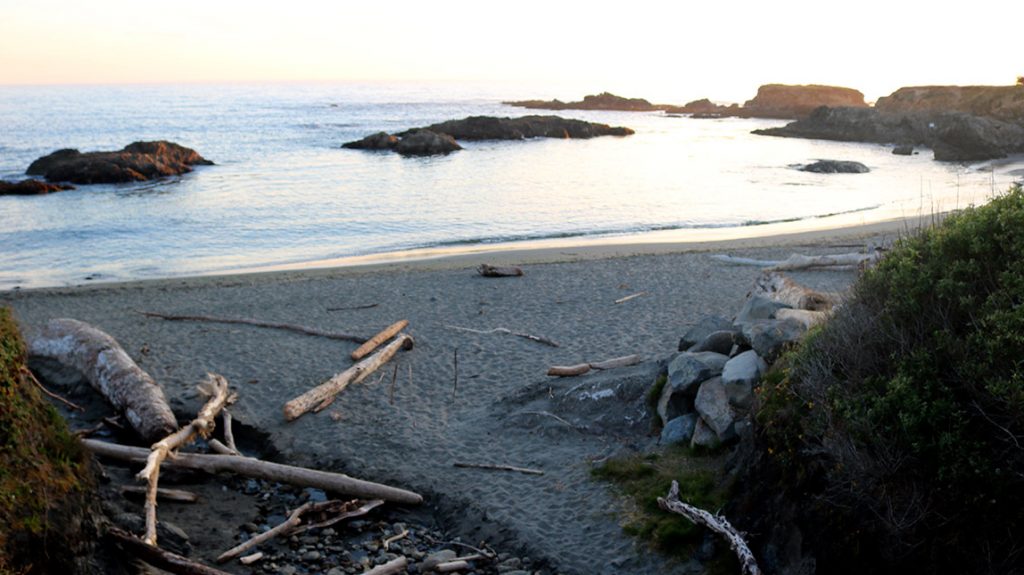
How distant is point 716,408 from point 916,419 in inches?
112

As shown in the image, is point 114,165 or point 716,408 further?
point 114,165

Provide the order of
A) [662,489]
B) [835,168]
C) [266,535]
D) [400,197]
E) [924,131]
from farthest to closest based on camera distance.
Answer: [924,131] → [835,168] → [400,197] → [662,489] → [266,535]

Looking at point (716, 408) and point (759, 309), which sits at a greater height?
point (759, 309)

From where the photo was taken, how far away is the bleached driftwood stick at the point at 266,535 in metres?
7.04

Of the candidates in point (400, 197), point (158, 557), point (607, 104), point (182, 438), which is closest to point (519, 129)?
point (400, 197)

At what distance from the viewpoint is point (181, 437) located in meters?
8.88

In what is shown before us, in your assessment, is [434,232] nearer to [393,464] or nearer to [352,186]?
[352,186]

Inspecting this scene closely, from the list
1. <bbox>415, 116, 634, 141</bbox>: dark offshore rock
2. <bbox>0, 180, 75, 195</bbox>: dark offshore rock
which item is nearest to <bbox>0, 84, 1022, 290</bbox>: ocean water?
<bbox>0, 180, 75, 195</bbox>: dark offshore rock

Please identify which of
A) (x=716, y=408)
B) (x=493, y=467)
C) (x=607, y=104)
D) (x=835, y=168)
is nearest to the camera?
(x=716, y=408)

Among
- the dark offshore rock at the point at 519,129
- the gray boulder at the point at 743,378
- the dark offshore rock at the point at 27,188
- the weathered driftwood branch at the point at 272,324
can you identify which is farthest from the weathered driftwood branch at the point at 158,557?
the dark offshore rock at the point at 519,129

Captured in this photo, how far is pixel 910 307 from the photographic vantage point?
233 inches

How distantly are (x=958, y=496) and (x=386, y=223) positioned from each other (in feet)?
82.0

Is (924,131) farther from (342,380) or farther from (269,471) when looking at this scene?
(269,471)

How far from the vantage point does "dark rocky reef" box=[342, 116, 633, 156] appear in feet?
182
